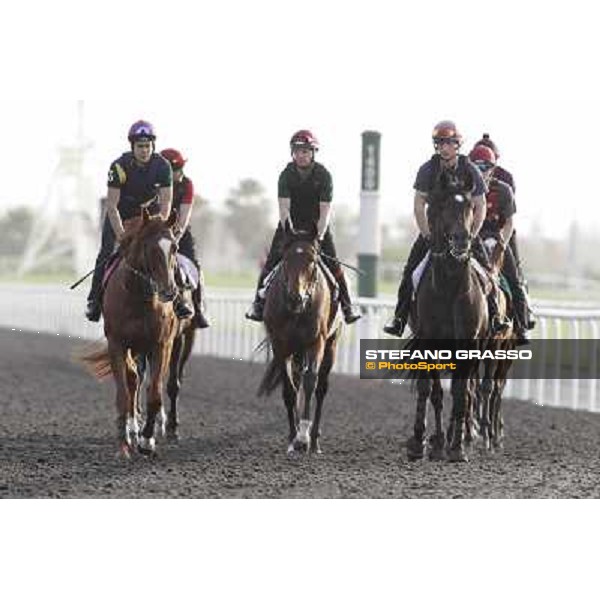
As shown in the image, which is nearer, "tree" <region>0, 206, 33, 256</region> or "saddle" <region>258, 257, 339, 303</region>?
"saddle" <region>258, 257, 339, 303</region>

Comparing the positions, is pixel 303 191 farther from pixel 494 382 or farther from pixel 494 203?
pixel 494 382

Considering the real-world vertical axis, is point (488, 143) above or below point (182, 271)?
above

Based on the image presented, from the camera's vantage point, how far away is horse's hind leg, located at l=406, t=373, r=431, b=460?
9.73 metres

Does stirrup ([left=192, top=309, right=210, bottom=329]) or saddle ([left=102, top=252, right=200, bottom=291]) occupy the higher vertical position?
saddle ([left=102, top=252, right=200, bottom=291])

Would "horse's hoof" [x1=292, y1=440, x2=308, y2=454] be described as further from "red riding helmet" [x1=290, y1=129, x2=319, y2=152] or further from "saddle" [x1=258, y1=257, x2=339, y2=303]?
"red riding helmet" [x1=290, y1=129, x2=319, y2=152]

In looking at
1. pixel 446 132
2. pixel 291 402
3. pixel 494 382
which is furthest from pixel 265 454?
pixel 446 132

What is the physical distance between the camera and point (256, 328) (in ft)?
78.9

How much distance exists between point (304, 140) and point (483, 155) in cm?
185

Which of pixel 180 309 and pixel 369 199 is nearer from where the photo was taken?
pixel 180 309

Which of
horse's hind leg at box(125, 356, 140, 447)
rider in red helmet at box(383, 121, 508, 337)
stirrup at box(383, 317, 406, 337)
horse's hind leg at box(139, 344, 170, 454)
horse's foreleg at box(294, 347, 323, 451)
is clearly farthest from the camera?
horse's foreleg at box(294, 347, 323, 451)

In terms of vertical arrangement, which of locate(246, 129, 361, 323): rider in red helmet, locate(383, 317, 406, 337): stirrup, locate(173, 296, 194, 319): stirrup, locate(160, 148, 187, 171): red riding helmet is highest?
locate(160, 148, 187, 171): red riding helmet

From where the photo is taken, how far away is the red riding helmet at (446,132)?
9250mm

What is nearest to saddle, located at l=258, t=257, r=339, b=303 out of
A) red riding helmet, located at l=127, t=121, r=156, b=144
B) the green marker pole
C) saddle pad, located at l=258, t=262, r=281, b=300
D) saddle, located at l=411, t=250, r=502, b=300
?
saddle pad, located at l=258, t=262, r=281, b=300

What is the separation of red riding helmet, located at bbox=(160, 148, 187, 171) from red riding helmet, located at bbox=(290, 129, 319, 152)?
129cm
